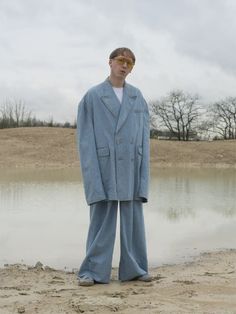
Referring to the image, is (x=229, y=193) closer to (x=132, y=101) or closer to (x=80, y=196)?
(x=80, y=196)

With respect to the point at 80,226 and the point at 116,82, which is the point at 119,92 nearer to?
the point at 116,82

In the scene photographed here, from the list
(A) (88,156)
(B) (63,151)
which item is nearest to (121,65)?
(A) (88,156)

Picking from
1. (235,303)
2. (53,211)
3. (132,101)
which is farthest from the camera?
(53,211)

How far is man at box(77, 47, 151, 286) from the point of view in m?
4.15

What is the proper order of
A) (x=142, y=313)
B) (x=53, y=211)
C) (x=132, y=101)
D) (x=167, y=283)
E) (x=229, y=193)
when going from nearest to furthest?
(x=142, y=313) → (x=167, y=283) → (x=132, y=101) → (x=53, y=211) → (x=229, y=193)

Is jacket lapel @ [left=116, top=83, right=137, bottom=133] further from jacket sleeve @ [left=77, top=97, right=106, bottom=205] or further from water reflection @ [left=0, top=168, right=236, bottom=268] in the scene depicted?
water reflection @ [left=0, top=168, right=236, bottom=268]

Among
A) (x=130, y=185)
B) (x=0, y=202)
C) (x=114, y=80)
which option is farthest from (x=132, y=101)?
(x=0, y=202)

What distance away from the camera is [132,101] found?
4.38 metres

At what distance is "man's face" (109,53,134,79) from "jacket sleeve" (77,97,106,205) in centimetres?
34

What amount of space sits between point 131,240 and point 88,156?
76 cm

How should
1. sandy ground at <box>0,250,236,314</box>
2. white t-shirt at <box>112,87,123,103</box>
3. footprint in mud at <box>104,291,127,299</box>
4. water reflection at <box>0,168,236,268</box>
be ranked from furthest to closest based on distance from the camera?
water reflection at <box>0,168,236,268</box> < white t-shirt at <box>112,87,123,103</box> < footprint in mud at <box>104,291,127,299</box> < sandy ground at <box>0,250,236,314</box>

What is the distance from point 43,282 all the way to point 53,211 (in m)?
4.76

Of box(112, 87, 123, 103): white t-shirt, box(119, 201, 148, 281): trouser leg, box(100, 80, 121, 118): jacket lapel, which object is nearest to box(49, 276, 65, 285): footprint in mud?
box(119, 201, 148, 281): trouser leg

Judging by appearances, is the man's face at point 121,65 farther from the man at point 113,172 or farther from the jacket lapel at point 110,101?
the jacket lapel at point 110,101
